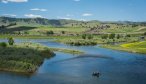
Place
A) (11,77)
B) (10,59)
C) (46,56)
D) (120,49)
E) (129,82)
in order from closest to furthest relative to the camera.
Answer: (129,82), (11,77), (10,59), (46,56), (120,49)

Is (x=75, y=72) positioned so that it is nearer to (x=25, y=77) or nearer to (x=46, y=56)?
(x=25, y=77)

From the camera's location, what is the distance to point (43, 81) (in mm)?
76562

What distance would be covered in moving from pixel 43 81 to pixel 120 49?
283ft

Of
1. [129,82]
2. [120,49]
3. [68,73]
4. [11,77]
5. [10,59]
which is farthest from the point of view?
[120,49]

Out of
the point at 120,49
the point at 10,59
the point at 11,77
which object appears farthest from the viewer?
the point at 120,49

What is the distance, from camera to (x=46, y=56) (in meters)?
123

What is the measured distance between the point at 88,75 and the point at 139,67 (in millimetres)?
22017

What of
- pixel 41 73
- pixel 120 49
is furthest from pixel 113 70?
pixel 120 49

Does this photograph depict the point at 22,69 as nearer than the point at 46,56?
Yes

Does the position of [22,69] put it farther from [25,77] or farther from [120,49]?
[120,49]

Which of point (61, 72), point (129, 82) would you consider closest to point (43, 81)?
point (61, 72)

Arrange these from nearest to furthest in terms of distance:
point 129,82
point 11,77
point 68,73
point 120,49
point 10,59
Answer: point 129,82, point 11,77, point 68,73, point 10,59, point 120,49

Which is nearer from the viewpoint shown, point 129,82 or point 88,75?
point 129,82

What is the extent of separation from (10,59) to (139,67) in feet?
131
